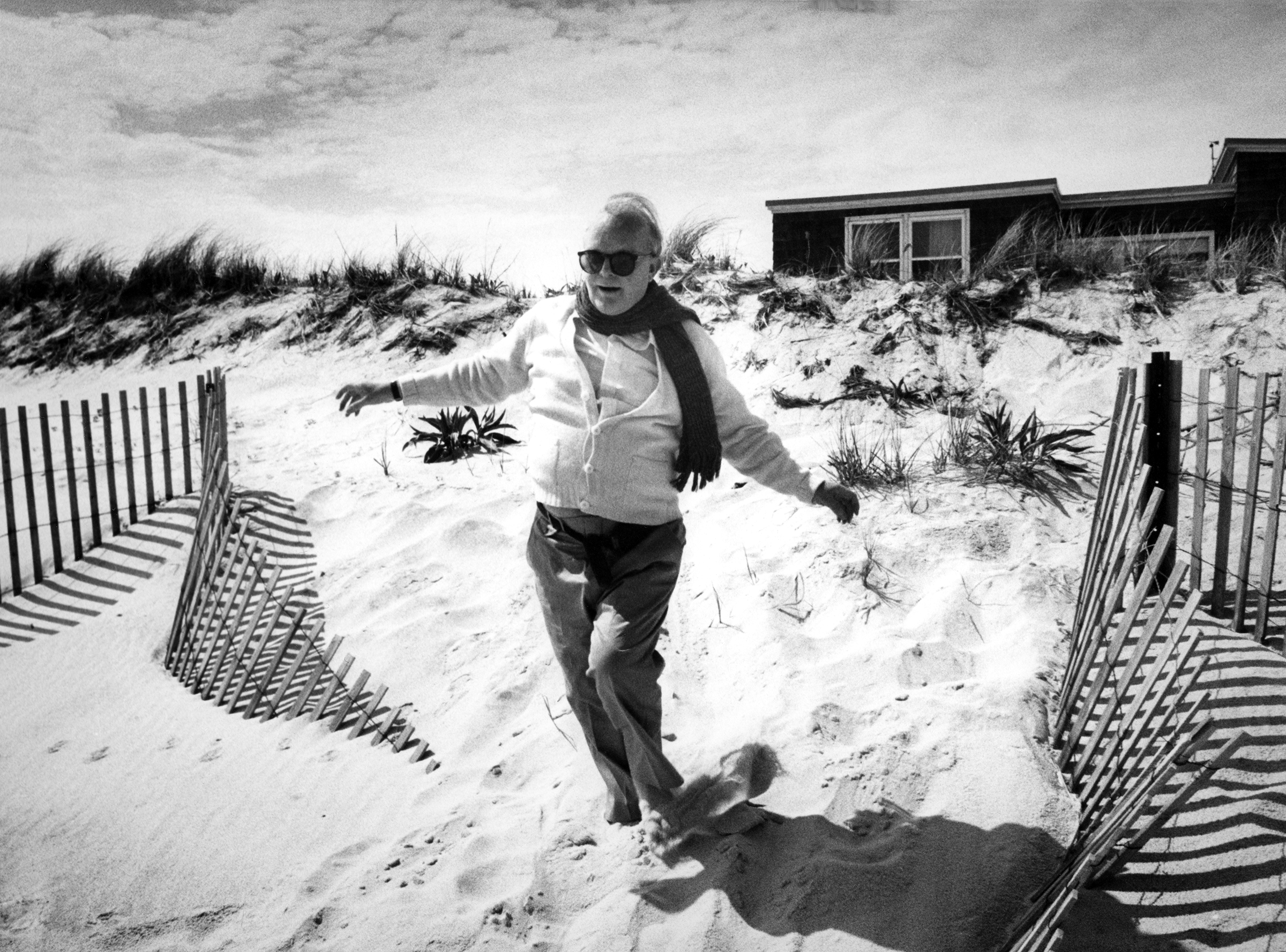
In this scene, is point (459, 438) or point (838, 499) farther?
point (459, 438)

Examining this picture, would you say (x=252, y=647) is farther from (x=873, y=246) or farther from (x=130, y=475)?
(x=873, y=246)

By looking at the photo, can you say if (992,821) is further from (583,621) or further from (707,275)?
(707,275)

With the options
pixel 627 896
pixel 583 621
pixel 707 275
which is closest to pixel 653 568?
pixel 583 621

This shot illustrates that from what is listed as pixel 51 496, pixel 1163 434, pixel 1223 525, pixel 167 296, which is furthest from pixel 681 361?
pixel 167 296

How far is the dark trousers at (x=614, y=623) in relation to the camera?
238 cm

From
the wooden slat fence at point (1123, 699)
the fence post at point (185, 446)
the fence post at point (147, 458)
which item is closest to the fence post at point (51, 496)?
the fence post at point (147, 458)

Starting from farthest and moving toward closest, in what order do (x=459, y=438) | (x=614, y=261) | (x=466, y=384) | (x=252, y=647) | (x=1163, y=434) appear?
(x=459, y=438)
(x=252, y=647)
(x=1163, y=434)
(x=466, y=384)
(x=614, y=261)

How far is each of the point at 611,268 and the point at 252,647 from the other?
3.26m

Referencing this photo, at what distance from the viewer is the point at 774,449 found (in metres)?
2.53

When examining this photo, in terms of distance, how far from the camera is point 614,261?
2334mm

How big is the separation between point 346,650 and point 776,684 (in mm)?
2132

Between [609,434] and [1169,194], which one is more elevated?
[1169,194]

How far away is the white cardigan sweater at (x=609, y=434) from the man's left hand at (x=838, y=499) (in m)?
0.03

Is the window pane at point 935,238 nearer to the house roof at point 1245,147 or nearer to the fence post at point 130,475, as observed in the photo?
the house roof at point 1245,147
